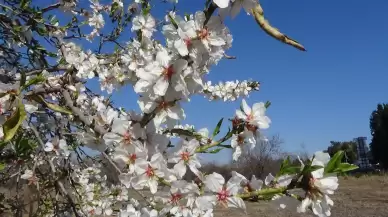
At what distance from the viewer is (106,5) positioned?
3824 millimetres

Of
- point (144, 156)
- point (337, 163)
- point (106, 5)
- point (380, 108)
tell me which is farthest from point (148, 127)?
point (380, 108)

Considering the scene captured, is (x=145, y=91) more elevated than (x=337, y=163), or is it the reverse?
(x=145, y=91)

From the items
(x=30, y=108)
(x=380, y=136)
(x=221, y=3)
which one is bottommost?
(x=380, y=136)

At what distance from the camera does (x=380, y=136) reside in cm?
3603

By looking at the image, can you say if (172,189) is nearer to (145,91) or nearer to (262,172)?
(145,91)

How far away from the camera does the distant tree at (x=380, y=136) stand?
3572 centimetres

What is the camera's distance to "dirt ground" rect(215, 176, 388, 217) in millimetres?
16125

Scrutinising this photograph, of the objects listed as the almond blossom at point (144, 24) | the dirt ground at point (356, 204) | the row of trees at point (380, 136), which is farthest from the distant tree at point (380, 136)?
the almond blossom at point (144, 24)

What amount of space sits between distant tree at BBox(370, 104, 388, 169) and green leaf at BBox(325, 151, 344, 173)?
38.0 metres

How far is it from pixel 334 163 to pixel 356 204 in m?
19.6

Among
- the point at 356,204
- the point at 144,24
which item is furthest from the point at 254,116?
the point at 356,204

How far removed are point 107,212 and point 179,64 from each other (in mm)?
3314

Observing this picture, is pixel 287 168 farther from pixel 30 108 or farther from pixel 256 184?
pixel 30 108

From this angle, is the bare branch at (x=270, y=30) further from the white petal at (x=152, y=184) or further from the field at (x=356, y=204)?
the field at (x=356, y=204)
